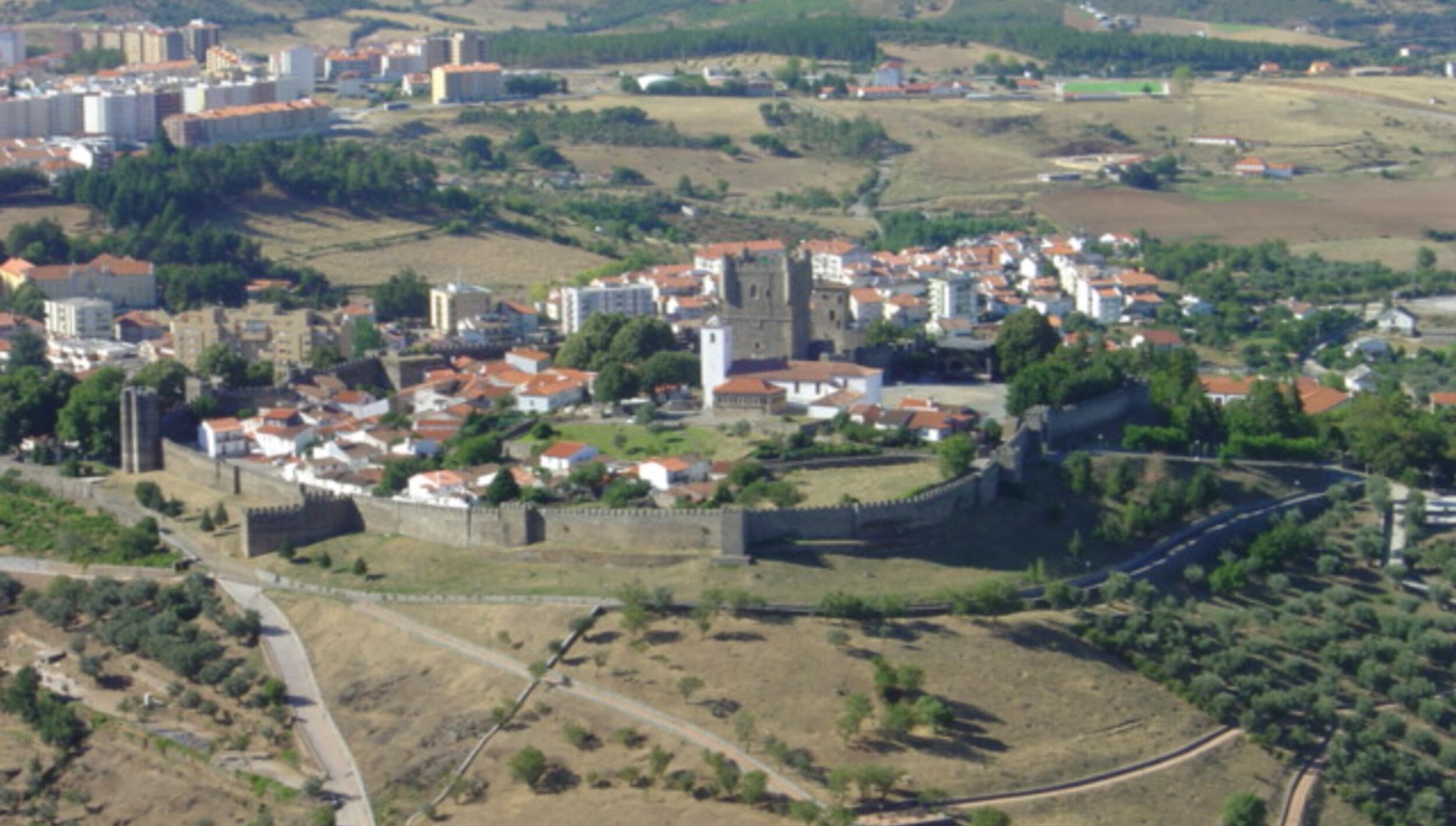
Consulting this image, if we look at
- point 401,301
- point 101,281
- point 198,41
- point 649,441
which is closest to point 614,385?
point 649,441

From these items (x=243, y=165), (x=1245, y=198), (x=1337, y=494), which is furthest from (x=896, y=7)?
(x=1337, y=494)

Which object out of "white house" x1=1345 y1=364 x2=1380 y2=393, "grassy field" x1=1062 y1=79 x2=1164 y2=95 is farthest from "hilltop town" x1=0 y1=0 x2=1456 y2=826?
"grassy field" x1=1062 y1=79 x2=1164 y2=95

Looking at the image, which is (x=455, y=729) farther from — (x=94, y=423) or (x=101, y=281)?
(x=101, y=281)

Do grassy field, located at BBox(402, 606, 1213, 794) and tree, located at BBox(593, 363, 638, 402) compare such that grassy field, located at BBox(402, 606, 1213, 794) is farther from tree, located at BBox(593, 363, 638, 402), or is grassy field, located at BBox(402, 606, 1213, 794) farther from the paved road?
tree, located at BBox(593, 363, 638, 402)

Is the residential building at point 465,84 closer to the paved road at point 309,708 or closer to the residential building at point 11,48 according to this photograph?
the residential building at point 11,48

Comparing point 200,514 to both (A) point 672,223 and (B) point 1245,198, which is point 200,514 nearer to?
(A) point 672,223

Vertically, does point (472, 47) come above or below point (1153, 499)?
above

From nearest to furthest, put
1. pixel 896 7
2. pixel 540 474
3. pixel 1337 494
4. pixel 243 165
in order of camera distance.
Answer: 1. pixel 540 474
2. pixel 1337 494
3. pixel 243 165
4. pixel 896 7
